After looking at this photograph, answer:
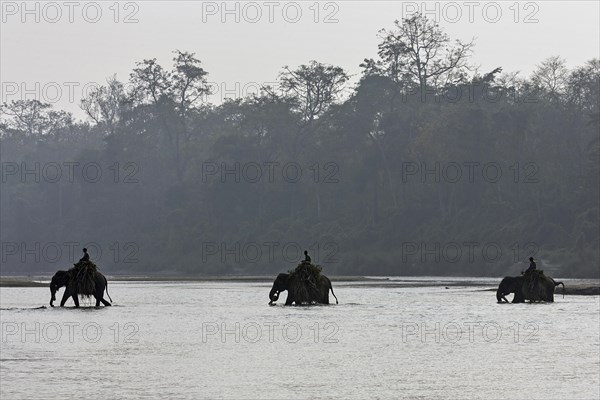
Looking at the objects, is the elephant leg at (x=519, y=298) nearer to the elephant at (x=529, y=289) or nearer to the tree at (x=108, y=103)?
the elephant at (x=529, y=289)

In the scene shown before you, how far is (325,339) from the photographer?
3462 centimetres

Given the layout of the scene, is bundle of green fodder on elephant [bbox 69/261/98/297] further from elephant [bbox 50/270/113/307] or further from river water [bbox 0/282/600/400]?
river water [bbox 0/282/600/400]

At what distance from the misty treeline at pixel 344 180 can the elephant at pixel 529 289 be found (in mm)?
40775

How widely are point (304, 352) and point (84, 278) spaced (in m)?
21.8

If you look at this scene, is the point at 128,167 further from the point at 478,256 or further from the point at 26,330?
the point at 26,330

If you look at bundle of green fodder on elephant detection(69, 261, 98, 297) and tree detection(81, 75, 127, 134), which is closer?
bundle of green fodder on elephant detection(69, 261, 98, 297)

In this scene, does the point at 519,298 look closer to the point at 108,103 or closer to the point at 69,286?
the point at 69,286

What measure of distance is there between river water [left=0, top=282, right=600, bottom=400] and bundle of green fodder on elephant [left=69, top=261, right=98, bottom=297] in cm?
81

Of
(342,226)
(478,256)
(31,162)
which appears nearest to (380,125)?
(342,226)

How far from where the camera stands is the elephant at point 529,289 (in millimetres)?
53469

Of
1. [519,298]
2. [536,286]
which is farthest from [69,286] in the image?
[536,286]

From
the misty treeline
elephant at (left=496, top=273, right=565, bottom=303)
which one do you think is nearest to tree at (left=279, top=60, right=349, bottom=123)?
the misty treeline

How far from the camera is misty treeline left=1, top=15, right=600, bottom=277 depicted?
113625mm

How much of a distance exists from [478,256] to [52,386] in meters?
88.5
